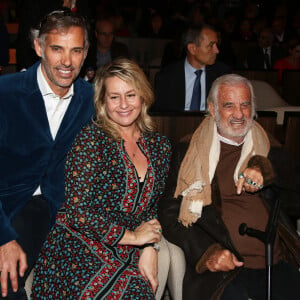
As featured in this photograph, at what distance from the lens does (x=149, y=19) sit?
28.2 feet

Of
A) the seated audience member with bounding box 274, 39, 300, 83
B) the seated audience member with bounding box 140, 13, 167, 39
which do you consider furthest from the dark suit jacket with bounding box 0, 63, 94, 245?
the seated audience member with bounding box 140, 13, 167, 39

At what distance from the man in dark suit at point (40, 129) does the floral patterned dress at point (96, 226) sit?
0.12m

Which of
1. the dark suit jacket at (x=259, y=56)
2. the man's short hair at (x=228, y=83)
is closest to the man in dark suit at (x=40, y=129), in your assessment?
the man's short hair at (x=228, y=83)

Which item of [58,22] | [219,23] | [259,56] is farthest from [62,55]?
[219,23]

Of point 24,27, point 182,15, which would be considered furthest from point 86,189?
point 182,15

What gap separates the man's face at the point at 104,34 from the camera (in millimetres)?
5121

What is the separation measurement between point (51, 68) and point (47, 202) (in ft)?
2.02

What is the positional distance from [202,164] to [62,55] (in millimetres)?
810

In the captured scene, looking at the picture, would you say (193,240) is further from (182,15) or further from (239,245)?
(182,15)

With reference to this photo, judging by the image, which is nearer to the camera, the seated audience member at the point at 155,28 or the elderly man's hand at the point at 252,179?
the elderly man's hand at the point at 252,179

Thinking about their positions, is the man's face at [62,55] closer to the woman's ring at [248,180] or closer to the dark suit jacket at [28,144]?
the dark suit jacket at [28,144]

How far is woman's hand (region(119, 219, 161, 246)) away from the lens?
2.12 metres

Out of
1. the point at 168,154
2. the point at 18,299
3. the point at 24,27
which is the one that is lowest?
the point at 18,299

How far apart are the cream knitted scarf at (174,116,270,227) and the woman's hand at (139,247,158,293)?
0.26m
